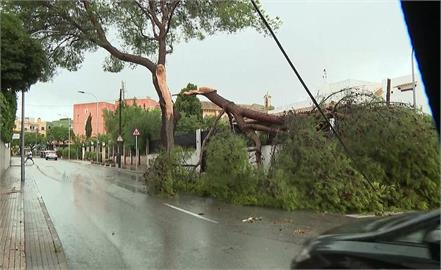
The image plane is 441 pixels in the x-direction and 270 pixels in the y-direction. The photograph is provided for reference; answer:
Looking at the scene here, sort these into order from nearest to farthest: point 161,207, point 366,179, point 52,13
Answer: point 366,179 < point 161,207 < point 52,13

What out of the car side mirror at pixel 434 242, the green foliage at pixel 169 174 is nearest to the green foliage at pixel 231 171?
the green foliage at pixel 169 174

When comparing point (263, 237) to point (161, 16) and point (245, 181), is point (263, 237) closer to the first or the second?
point (245, 181)

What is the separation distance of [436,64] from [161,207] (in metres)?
13.0

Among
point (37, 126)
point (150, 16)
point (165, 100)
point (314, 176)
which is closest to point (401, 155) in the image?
point (314, 176)

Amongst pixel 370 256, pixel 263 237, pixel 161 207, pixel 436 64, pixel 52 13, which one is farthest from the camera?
pixel 52 13

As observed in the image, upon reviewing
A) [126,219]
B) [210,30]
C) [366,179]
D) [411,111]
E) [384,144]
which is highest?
Answer: [210,30]

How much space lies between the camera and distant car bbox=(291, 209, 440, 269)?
3.04 m

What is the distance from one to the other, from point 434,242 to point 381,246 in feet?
1.03

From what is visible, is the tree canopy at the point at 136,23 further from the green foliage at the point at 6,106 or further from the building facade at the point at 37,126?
the building facade at the point at 37,126

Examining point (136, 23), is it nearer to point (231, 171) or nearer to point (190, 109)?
point (231, 171)

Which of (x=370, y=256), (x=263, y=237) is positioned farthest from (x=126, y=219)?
(x=370, y=256)

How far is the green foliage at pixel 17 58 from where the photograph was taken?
12055 mm

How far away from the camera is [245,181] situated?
51.3 feet

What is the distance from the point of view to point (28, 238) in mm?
9805
